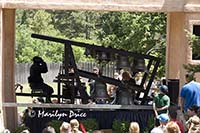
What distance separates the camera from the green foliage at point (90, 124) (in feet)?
47.8

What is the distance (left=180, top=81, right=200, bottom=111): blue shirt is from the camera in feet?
41.0

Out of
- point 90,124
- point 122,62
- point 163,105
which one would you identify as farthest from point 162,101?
point 122,62

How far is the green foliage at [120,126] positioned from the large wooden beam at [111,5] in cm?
260

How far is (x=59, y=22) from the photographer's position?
2502 inches

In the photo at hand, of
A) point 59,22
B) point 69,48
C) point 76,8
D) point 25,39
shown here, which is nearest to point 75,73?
point 69,48

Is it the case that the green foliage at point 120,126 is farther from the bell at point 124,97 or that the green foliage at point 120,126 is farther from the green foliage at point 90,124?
the bell at point 124,97

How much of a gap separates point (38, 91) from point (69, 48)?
1.83m

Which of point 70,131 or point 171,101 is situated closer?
point 70,131

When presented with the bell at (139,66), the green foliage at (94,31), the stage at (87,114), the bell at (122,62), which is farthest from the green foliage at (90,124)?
the green foliage at (94,31)

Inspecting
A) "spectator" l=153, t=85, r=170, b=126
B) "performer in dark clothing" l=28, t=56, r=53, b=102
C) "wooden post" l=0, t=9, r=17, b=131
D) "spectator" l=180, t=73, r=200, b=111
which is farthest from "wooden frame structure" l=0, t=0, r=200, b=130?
"spectator" l=180, t=73, r=200, b=111

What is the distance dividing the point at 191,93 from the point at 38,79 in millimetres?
5437

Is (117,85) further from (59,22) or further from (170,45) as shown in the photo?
(59,22)

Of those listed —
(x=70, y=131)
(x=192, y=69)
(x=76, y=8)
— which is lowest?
(x=70, y=131)

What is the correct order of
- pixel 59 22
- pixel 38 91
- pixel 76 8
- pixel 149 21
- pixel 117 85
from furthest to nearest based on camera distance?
pixel 59 22, pixel 149 21, pixel 38 91, pixel 117 85, pixel 76 8
